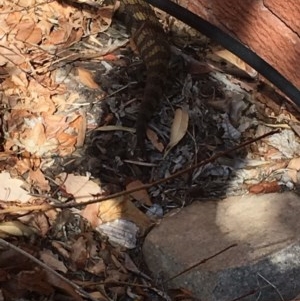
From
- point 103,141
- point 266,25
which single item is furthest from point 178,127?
point 266,25

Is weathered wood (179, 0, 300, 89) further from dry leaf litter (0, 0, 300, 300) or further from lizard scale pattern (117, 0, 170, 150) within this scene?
lizard scale pattern (117, 0, 170, 150)

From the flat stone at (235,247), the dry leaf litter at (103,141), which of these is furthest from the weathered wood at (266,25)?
the flat stone at (235,247)

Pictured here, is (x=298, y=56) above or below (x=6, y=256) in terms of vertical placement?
above

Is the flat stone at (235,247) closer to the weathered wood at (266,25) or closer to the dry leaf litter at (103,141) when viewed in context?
the dry leaf litter at (103,141)

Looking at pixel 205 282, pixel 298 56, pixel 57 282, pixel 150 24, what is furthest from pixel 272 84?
pixel 57 282

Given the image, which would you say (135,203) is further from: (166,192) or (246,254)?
(246,254)

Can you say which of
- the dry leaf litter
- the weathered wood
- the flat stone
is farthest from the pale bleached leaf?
the weathered wood
